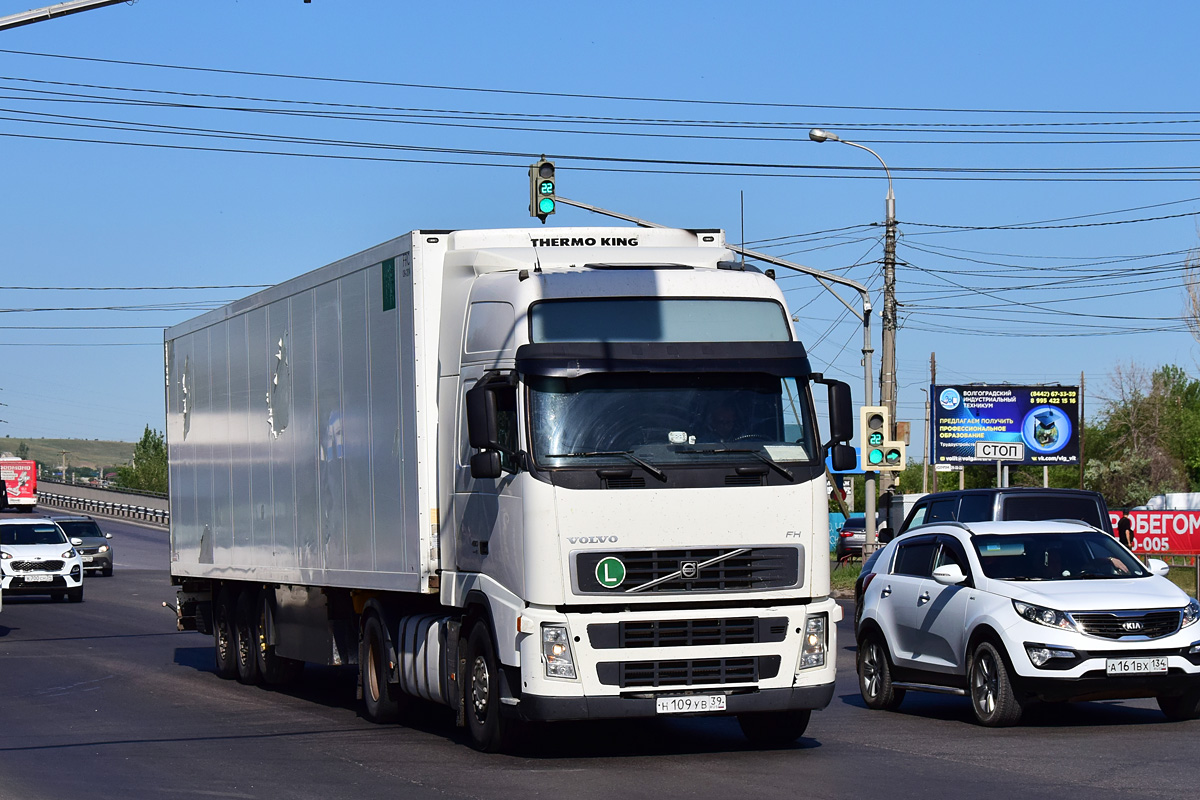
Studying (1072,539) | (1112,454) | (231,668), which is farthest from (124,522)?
(1072,539)

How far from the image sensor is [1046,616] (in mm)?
13320

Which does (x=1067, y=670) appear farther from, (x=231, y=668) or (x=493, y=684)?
(x=231, y=668)

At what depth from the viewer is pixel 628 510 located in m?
11.5

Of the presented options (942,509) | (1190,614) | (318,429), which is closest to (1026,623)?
(1190,614)

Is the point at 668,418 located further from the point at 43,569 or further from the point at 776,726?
the point at 43,569

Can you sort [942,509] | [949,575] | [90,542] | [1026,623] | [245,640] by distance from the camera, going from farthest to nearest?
[90,542] < [942,509] < [245,640] < [949,575] < [1026,623]

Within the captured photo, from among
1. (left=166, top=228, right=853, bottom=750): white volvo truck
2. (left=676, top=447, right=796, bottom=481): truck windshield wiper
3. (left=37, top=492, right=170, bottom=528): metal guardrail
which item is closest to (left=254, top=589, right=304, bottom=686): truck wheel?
(left=166, top=228, right=853, bottom=750): white volvo truck

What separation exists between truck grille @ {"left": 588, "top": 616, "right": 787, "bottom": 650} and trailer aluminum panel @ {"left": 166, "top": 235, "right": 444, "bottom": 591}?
199cm

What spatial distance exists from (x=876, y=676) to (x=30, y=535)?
27.1 metres

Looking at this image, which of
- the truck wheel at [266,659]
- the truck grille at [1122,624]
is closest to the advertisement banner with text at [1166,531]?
the truck wheel at [266,659]

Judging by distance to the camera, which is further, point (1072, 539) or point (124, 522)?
point (124, 522)

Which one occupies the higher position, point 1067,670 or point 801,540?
point 801,540

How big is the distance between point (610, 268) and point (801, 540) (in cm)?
233

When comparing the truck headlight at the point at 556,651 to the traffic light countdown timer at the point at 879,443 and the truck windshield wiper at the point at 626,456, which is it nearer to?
the truck windshield wiper at the point at 626,456
